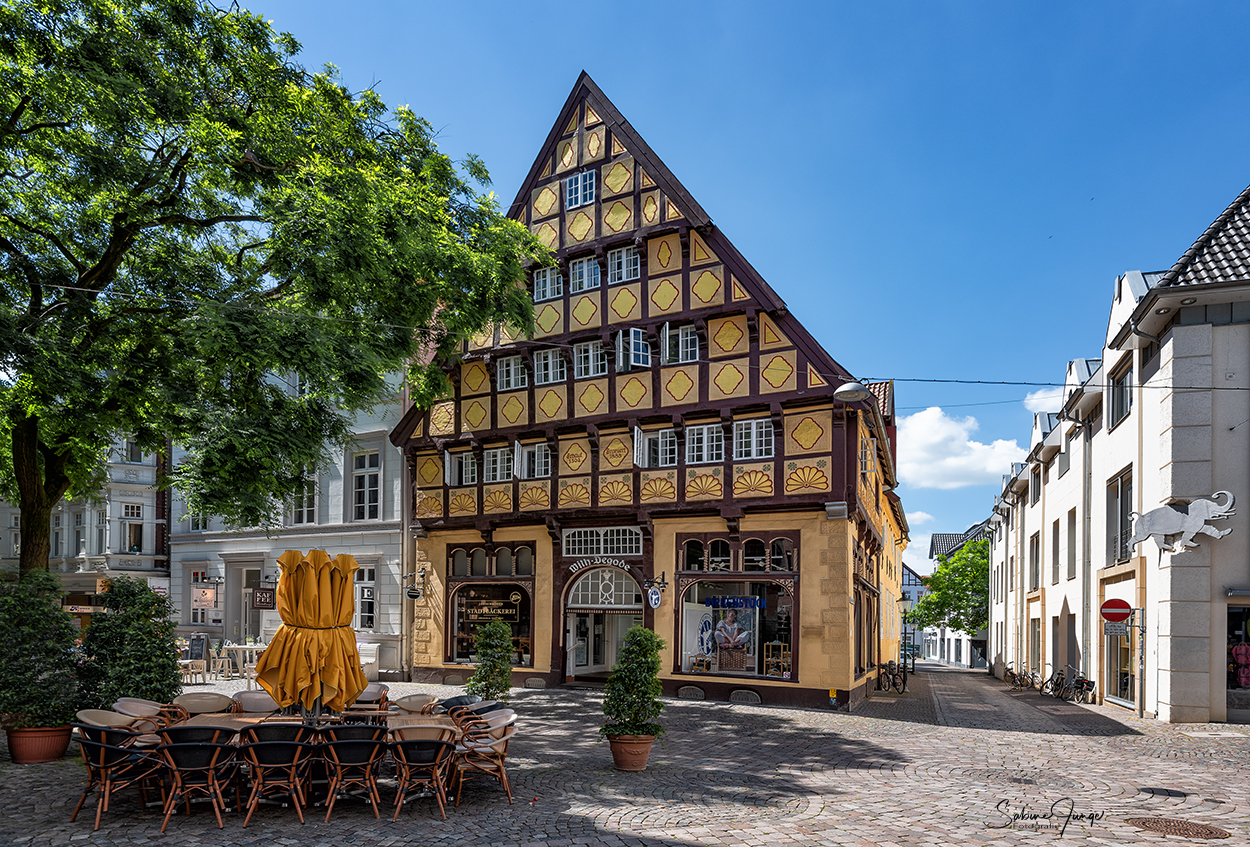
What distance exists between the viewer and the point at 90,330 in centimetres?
1432

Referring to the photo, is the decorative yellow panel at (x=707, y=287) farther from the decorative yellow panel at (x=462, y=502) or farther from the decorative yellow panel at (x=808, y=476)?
the decorative yellow panel at (x=462, y=502)

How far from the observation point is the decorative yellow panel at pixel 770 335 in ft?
68.1

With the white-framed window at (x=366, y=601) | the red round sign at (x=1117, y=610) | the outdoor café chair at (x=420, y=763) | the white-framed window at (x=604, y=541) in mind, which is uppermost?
the white-framed window at (x=604, y=541)

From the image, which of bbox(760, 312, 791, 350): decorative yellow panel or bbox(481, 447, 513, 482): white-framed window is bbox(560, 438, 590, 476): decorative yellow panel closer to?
bbox(481, 447, 513, 482): white-framed window

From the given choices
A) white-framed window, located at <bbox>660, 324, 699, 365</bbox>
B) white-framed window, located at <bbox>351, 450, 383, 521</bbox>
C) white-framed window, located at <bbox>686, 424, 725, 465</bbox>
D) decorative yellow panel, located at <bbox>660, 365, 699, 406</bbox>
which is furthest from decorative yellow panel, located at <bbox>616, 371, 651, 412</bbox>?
white-framed window, located at <bbox>351, 450, 383, 521</bbox>

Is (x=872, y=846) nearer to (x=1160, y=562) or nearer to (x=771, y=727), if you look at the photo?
(x=771, y=727)

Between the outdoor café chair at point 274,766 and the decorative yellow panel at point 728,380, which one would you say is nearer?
the outdoor café chair at point 274,766

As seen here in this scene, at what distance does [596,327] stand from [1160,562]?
43.5 ft

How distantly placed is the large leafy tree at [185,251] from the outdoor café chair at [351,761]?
6198 mm

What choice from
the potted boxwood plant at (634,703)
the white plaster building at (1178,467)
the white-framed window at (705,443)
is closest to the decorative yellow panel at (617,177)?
the white-framed window at (705,443)

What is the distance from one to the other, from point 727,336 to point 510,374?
6.36m

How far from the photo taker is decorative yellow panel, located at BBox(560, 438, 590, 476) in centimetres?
2300

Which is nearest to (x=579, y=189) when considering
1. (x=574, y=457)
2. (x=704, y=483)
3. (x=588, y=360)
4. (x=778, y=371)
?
(x=588, y=360)
